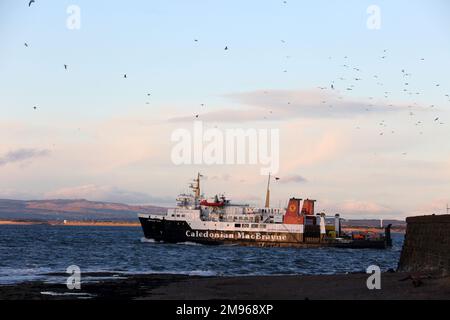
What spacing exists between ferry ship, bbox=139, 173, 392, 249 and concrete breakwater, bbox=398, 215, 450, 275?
230ft

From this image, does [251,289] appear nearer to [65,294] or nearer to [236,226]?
[65,294]

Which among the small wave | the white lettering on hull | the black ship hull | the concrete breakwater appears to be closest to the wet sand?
the small wave

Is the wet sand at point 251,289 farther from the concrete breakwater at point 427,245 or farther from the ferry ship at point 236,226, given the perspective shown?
the ferry ship at point 236,226

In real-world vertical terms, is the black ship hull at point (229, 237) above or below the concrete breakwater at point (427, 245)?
below

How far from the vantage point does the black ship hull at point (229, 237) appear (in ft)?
350

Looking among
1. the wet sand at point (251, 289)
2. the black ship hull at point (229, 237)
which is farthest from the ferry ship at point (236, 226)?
the wet sand at point (251, 289)

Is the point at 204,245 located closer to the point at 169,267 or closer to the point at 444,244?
the point at 169,267

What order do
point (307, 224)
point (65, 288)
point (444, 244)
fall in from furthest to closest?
point (307, 224)
point (65, 288)
point (444, 244)

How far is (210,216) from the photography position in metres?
110

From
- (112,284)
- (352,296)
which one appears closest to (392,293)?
(352,296)

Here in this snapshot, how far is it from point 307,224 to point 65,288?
82.3 meters

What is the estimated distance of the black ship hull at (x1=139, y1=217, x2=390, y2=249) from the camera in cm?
10656

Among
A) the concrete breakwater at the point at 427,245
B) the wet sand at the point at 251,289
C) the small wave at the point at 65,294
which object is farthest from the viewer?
the concrete breakwater at the point at 427,245

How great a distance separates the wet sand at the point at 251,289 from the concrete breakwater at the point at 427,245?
4.51 feet
